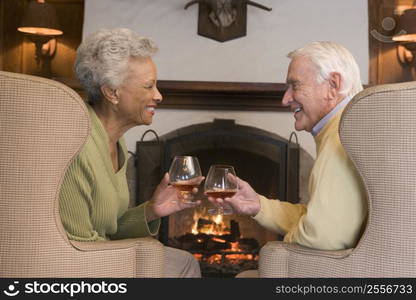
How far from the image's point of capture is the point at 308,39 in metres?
A: 3.76

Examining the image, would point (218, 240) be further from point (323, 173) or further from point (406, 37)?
point (323, 173)

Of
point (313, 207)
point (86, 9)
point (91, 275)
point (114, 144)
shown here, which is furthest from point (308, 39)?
point (91, 275)

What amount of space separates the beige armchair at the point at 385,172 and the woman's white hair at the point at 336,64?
414 mm

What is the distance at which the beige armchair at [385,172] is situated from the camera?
1564mm

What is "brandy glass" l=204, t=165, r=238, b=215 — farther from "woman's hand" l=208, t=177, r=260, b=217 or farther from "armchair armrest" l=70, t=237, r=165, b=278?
"armchair armrest" l=70, t=237, r=165, b=278

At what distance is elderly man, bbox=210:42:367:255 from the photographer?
5.68 ft

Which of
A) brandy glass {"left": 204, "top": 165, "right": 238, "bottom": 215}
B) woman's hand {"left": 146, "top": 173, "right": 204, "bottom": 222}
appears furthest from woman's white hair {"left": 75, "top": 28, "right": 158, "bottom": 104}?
brandy glass {"left": 204, "top": 165, "right": 238, "bottom": 215}

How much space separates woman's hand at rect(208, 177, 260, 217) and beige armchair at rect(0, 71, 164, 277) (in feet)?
1.68

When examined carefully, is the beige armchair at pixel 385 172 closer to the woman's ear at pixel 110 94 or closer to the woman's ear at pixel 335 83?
the woman's ear at pixel 335 83

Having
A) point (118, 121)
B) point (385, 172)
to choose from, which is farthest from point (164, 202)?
point (385, 172)

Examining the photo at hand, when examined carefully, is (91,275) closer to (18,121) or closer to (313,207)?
(18,121)

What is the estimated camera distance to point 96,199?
199 cm

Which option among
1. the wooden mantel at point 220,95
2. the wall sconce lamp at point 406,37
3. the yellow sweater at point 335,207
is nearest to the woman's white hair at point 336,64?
the yellow sweater at point 335,207

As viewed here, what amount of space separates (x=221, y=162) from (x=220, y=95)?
0.43 meters
